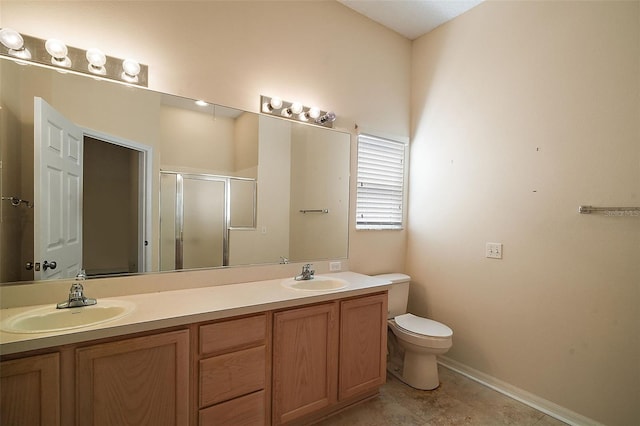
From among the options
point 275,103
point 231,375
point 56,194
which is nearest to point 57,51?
point 56,194

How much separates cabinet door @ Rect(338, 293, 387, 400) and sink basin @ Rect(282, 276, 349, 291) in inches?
7.6

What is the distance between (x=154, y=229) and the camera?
1.60 meters

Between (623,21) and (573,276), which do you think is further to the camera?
(573,276)

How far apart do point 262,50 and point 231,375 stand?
6.74 feet

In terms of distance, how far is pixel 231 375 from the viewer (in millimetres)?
1349

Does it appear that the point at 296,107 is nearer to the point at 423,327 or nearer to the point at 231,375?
the point at 231,375

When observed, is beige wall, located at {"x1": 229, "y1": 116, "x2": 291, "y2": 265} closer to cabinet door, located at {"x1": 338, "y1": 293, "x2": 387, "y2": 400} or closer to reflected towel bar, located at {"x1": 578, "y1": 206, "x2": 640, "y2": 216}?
cabinet door, located at {"x1": 338, "y1": 293, "x2": 387, "y2": 400}

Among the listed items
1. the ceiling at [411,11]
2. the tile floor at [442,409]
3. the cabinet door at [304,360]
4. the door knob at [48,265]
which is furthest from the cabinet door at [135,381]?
the ceiling at [411,11]

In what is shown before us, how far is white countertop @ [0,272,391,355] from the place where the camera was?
0.99m

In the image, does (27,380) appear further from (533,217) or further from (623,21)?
(623,21)

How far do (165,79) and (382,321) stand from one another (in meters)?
2.11

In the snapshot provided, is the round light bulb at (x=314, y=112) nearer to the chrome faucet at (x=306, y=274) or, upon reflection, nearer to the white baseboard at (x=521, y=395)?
the chrome faucet at (x=306, y=274)

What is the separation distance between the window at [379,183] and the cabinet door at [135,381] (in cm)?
169

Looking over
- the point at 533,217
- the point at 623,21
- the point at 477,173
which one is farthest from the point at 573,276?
the point at 623,21
